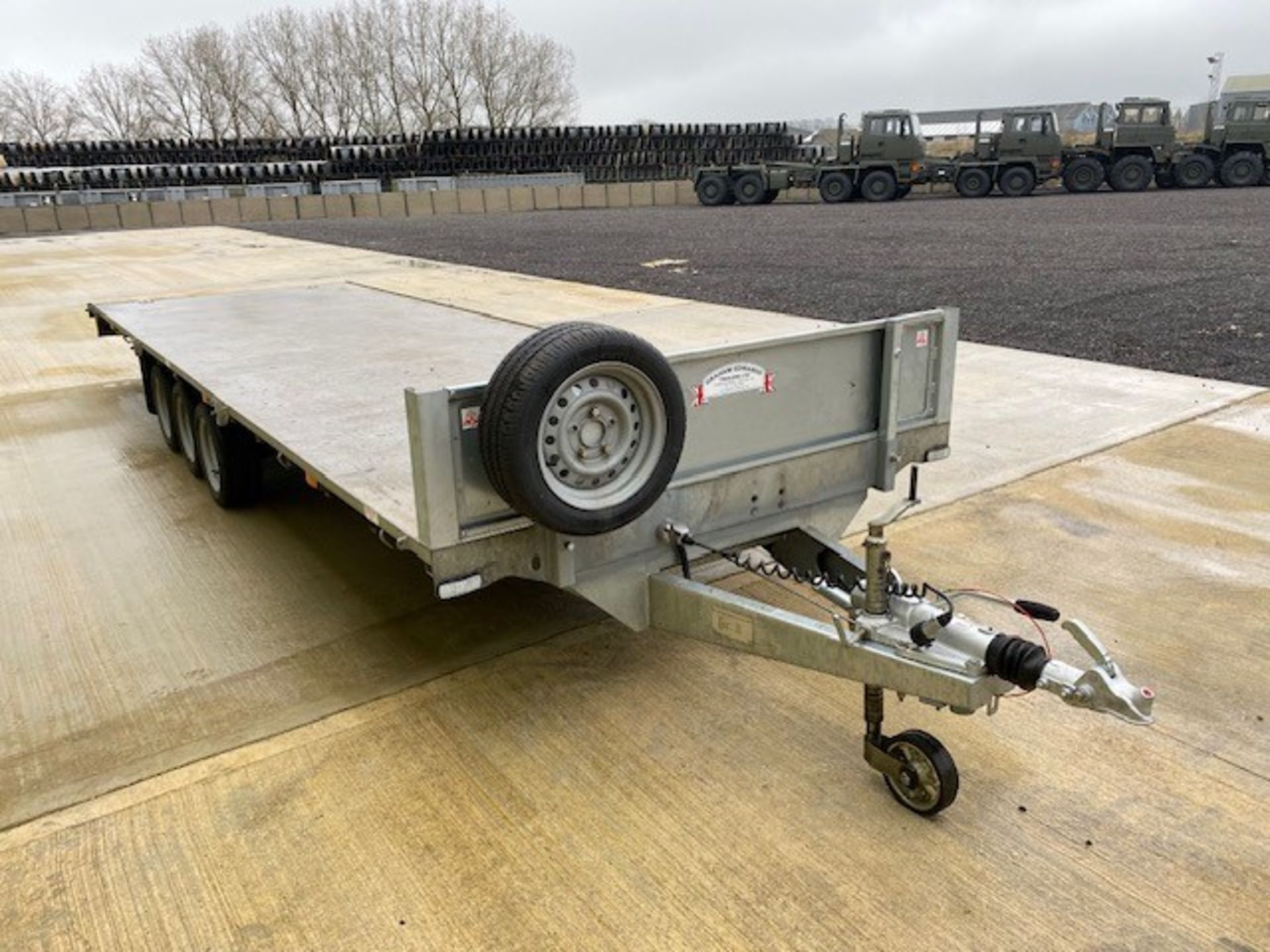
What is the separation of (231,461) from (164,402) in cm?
151

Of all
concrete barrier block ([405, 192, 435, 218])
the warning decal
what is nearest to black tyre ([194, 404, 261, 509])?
the warning decal

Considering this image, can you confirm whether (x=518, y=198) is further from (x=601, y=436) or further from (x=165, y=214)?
(x=601, y=436)

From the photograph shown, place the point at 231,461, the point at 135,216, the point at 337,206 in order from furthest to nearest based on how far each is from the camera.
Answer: the point at 337,206 → the point at 135,216 → the point at 231,461

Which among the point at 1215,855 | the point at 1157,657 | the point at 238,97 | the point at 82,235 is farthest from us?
the point at 238,97

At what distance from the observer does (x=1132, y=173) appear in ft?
101

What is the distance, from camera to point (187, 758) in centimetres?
316

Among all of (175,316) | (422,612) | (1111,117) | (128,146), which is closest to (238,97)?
(128,146)

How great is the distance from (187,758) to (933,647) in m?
2.23

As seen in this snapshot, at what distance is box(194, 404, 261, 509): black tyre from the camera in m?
5.16

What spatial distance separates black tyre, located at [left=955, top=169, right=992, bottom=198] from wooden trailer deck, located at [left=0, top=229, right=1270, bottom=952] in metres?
27.9

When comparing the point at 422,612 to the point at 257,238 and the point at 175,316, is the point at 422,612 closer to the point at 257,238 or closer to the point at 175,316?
the point at 175,316

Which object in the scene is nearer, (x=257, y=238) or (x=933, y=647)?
(x=933, y=647)

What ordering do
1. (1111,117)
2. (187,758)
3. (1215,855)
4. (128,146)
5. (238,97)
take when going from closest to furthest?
(1215,855), (187,758), (1111,117), (128,146), (238,97)

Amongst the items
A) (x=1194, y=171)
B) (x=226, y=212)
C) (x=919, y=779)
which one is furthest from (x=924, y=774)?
(x=226, y=212)
